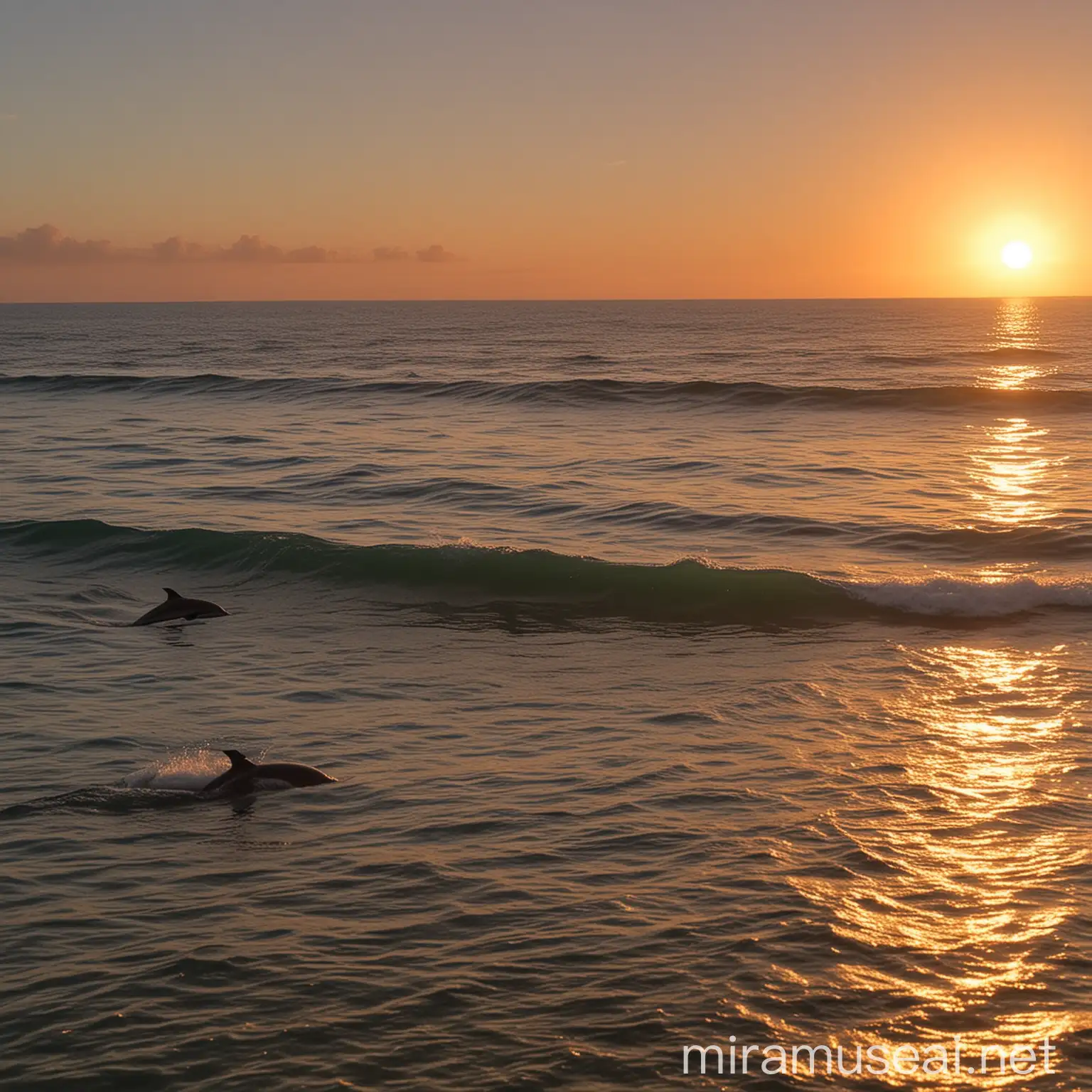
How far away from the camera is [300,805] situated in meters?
9.92

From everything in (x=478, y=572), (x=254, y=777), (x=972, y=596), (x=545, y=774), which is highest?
(x=478, y=572)

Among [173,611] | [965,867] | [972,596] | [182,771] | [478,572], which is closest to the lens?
[965,867]

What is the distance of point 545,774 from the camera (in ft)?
34.8

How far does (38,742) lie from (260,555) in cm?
989

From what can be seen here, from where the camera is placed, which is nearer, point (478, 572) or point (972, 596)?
point (972, 596)

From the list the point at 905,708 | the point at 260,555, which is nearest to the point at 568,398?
the point at 260,555

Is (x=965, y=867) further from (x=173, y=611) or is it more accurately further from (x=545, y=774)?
(x=173, y=611)

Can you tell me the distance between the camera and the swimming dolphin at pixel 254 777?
10.1m

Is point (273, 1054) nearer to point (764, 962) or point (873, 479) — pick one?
point (764, 962)

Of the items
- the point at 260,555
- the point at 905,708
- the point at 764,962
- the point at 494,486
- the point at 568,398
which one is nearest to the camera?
the point at 764,962

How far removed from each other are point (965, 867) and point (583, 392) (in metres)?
41.9

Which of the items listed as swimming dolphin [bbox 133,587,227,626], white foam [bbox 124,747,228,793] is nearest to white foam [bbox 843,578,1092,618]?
swimming dolphin [bbox 133,587,227,626]

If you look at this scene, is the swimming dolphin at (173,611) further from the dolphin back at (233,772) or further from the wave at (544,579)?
the dolphin back at (233,772)

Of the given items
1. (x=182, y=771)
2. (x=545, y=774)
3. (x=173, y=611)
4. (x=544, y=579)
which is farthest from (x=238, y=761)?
(x=544, y=579)
